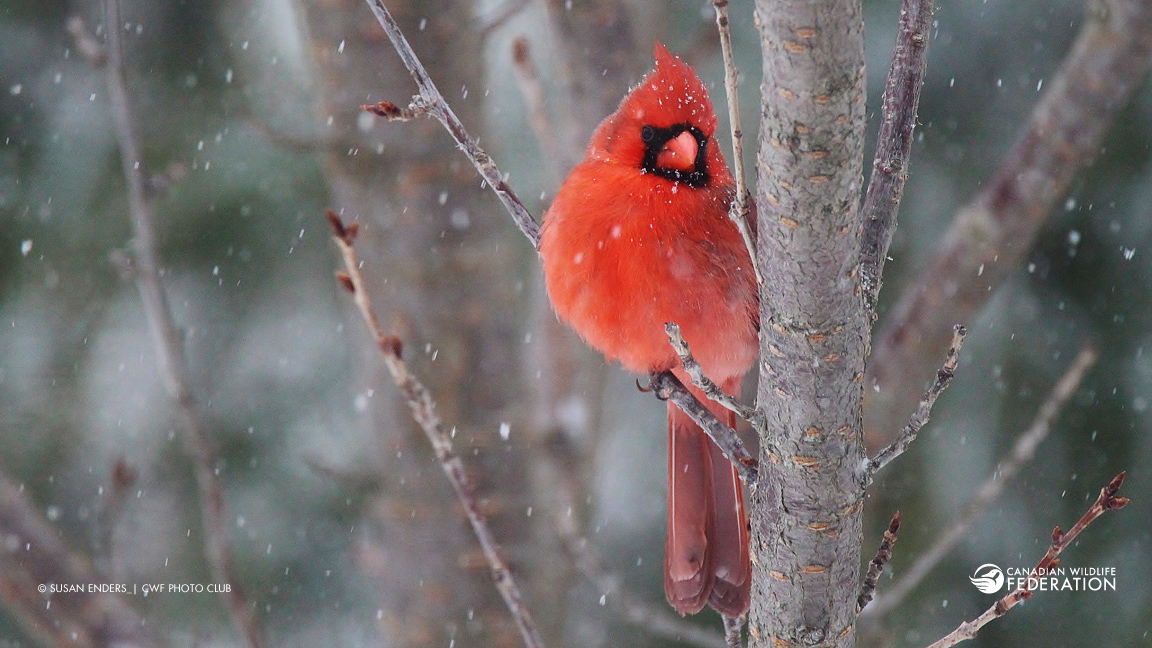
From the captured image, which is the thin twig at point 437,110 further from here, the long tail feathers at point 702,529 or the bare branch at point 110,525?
the bare branch at point 110,525

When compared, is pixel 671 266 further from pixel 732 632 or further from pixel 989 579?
Result: pixel 989 579

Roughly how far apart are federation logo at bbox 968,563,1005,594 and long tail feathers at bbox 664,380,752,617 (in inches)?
54.4

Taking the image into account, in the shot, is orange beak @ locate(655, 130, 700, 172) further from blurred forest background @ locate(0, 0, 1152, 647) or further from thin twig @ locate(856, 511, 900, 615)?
thin twig @ locate(856, 511, 900, 615)

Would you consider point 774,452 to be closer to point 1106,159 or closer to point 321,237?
point 1106,159

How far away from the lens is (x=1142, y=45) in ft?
8.91

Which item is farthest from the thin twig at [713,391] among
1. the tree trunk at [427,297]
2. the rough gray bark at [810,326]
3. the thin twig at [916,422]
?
the tree trunk at [427,297]

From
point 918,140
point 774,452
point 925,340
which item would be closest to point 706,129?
point 774,452

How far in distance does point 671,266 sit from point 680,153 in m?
0.22

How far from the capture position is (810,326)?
3.79ft

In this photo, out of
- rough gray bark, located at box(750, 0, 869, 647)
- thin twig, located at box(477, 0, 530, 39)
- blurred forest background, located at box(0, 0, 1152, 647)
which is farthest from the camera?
blurred forest background, located at box(0, 0, 1152, 647)

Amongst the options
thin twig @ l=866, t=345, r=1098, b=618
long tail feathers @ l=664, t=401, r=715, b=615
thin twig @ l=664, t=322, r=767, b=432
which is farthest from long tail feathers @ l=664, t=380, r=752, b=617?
thin twig @ l=664, t=322, r=767, b=432

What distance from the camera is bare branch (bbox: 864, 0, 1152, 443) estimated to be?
8.88 ft

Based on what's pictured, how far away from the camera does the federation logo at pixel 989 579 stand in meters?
3.16

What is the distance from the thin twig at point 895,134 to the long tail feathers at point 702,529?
719 millimetres
